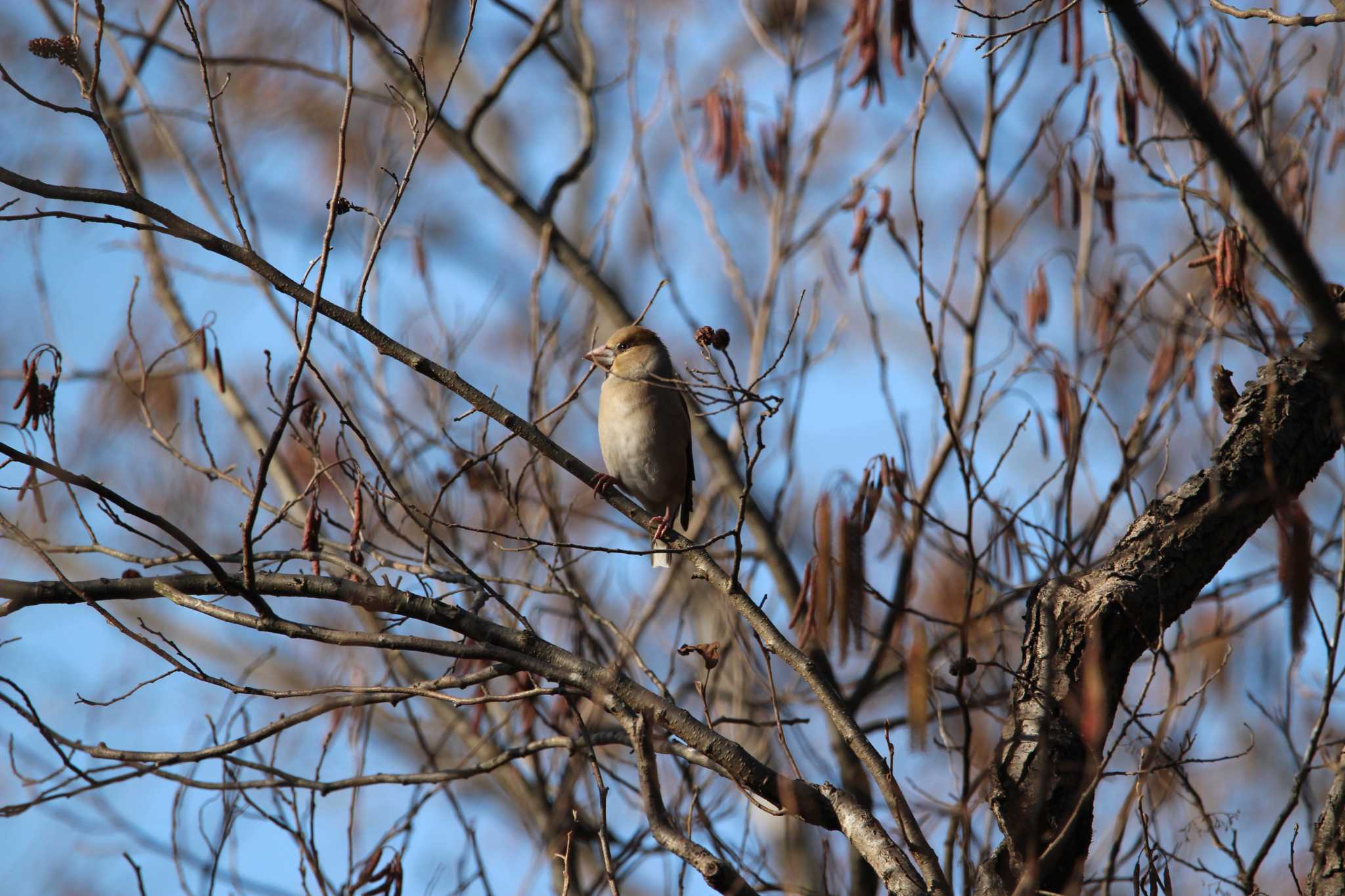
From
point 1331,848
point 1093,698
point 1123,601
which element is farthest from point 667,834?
point 1331,848

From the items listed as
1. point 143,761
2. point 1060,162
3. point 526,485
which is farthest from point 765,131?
point 143,761

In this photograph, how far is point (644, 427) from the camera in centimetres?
552

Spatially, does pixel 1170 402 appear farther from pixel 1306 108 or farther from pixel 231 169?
pixel 231 169

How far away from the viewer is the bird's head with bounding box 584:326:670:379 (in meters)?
5.68

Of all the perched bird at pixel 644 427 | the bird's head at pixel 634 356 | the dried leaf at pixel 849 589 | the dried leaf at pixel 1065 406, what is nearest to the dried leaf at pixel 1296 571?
the dried leaf at pixel 849 589

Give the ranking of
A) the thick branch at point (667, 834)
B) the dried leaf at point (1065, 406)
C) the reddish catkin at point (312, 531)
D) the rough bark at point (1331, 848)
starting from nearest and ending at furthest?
the thick branch at point (667, 834)
the rough bark at point (1331, 848)
the reddish catkin at point (312, 531)
the dried leaf at point (1065, 406)

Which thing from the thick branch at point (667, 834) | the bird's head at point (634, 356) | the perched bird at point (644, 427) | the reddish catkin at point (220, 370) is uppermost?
the bird's head at point (634, 356)

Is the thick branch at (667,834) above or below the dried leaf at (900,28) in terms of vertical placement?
below

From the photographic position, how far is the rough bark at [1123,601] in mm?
2863

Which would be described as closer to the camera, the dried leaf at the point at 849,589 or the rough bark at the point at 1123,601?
the rough bark at the point at 1123,601

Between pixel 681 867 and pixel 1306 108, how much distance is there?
13.5ft

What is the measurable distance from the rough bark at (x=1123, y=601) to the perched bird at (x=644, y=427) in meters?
2.60

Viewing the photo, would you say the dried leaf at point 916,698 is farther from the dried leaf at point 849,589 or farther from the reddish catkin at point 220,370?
the reddish catkin at point 220,370

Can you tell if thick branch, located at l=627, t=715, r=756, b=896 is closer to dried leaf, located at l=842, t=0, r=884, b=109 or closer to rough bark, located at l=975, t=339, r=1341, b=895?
rough bark, located at l=975, t=339, r=1341, b=895
